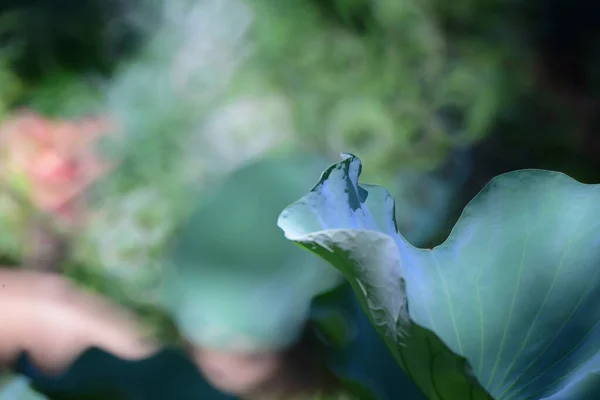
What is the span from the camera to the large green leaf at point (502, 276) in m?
0.34

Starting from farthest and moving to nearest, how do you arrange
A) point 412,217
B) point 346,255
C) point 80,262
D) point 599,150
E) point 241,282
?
point 599,150 → point 80,262 → point 412,217 → point 241,282 → point 346,255

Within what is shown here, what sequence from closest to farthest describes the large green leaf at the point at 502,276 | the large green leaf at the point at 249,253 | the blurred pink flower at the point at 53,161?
the large green leaf at the point at 502,276 → the large green leaf at the point at 249,253 → the blurred pink flower at the point at 53,161

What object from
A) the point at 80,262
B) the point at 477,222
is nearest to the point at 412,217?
the point at 80,262

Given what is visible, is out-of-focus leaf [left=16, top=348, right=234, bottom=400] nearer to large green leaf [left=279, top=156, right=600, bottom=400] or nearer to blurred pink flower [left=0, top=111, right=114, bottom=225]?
large green leaf [left=279, top=156, right=600, bottom=400]

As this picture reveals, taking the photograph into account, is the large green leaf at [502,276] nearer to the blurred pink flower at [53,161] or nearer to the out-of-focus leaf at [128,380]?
the out-of-focus leaf at [128,380]

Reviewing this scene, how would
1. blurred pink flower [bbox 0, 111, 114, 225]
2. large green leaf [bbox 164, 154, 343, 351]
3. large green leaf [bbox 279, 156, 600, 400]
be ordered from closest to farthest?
large green leaf [bbox 279, 156, 600, 400], large green leaf [bbox 164, 154, 343, 351], blurred pink flower [bbox 0, 111, 114, 225]

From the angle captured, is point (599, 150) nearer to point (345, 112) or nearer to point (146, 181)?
point (345, 112)

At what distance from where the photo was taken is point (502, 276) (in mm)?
391

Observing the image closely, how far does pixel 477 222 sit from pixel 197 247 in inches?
15.6

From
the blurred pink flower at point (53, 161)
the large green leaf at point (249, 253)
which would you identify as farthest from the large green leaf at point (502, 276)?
the blurred pink flower at point (53, 161)

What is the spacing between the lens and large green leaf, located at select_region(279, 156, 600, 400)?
0.34 m

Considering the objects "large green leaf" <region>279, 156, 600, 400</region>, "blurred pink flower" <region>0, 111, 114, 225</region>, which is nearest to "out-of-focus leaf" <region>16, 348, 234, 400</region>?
"large green leaf" <region>279, 156, 600, 400</region>

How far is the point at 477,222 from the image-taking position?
15.9 inches

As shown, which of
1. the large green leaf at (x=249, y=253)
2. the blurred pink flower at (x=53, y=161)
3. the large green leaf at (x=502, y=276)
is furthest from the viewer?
the blurred pink flower at (x=53, y=161)
